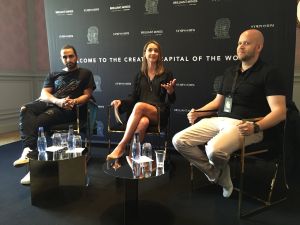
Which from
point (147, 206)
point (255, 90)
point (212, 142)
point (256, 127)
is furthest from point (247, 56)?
point (147, 206)

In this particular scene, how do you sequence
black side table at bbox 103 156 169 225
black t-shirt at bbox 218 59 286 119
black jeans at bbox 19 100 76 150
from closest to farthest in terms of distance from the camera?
1. black side table at bbox 103 156 169 225
2. black t-shirt at bbox 218 59 286 119
3. black jeans at bbox 19 100 76 150

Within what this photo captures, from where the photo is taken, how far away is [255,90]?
7.23 feet

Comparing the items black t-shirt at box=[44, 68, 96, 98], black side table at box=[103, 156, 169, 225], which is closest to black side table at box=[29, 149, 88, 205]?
black side table at box=[103, 156, 169, 225]

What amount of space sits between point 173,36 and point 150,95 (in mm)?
900

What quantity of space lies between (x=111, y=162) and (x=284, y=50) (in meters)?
2.23

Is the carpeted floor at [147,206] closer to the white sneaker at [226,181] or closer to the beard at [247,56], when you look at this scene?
the white sneaker at [226,181]

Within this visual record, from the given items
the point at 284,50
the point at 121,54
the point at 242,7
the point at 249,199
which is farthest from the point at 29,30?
the point at 249,199

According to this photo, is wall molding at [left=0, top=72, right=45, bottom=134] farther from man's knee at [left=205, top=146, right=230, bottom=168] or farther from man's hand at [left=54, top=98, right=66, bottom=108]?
man's knee at [left=205, top=146, right=230, bottom=168]

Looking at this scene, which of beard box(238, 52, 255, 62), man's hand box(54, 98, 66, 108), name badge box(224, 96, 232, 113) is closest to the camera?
beard box(238, 52, 255, 62)

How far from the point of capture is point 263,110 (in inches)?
88.3

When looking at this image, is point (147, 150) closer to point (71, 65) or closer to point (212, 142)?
point (212, 142)

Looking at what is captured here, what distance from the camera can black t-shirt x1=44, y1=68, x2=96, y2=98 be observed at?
320 cm

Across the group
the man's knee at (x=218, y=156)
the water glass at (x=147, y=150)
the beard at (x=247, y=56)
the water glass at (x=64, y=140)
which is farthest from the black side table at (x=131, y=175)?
the beard at (x=247, y=56)

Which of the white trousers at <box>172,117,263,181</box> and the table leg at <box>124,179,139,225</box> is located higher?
the white trousers at <box>172,117,263,181</box>
